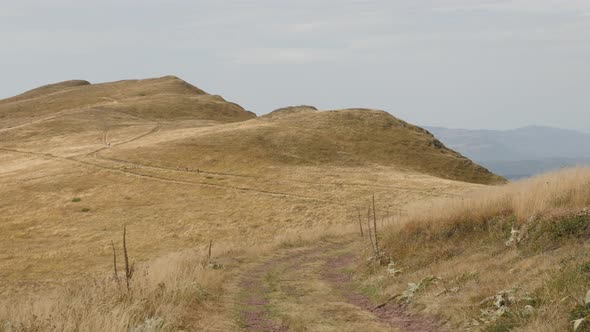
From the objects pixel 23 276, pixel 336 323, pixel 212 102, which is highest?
pixel 212 102

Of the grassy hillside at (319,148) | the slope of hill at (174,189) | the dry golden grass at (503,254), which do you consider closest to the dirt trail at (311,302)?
the dry golden grass at (503,254)

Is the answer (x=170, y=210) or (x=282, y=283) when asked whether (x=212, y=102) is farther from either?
(x=282, y=283)

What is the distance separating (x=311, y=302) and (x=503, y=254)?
617cm

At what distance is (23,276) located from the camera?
3666 cm

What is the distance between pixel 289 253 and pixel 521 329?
920 inches

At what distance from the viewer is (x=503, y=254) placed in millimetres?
16766

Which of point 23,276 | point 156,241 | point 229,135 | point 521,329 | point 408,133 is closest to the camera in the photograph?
point 521,329

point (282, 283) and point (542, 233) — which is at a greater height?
point (542, 233)

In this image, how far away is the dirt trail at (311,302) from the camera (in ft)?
48.0

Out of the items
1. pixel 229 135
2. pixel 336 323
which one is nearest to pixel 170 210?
pixel 229 135

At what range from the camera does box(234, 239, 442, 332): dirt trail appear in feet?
48.0

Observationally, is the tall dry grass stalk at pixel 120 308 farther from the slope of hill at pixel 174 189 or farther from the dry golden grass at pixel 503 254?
the dry golden grass at pixel 503 254

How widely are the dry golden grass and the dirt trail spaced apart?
840 millimetres

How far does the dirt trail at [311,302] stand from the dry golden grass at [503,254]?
840 millimetres
